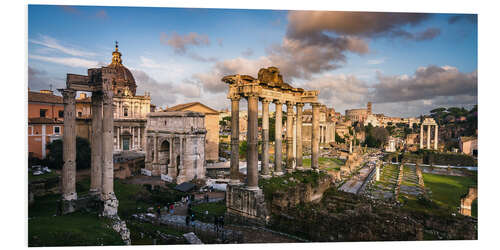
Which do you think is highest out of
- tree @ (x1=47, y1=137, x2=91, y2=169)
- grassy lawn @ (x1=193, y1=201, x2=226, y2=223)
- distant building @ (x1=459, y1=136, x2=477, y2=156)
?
distant building @ (x1=459, y1=136, x2=477, y2=156)

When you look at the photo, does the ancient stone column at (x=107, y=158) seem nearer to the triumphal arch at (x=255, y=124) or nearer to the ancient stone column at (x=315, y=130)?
the triumphal arch at (x=255, y=124)

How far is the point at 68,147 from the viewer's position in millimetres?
11188

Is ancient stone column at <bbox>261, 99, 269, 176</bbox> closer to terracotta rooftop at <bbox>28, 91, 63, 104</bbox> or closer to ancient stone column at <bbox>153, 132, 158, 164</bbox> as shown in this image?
ancient stone column at <bbox>153, 132, 158, 164</bbox>

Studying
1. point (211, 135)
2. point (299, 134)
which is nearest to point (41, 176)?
point (299, 134)

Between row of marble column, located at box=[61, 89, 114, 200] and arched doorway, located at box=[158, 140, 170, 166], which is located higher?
row of marble column, located at box=[61, 89, 114, 200]

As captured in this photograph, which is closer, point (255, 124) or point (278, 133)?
point (255, 124)

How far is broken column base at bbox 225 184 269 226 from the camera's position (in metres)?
10.3

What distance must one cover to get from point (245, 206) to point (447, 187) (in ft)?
75.0

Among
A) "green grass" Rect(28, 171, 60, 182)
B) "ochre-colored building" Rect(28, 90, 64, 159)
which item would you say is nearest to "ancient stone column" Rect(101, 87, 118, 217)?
"green grass" Rect(28, 171, 60, 182)

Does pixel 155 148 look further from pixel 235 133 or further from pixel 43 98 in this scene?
pixel 235 133

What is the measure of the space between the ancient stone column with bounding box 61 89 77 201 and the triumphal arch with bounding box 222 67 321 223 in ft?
21.6

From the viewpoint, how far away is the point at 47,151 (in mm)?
22219

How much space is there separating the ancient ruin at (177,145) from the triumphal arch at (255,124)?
39.4 ft

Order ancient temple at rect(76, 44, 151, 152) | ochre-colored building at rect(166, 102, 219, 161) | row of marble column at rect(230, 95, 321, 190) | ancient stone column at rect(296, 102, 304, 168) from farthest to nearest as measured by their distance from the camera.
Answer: ochre-colored building at rect(166, 102, 219, 161)
ancient temple at rect(76, 44, 151, 152)
ancient stone column at rect(296, 102, 304, 168)
row of marble column at rect(230, 95, 321, 190)
